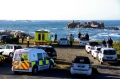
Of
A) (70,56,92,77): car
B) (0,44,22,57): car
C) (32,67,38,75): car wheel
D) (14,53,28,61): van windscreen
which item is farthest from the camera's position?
(0,44,22,57): car

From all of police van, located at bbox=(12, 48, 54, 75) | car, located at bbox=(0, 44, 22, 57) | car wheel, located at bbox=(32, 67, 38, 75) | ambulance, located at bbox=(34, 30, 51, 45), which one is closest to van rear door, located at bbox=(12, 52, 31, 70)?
police van, located at bbox=(12, 48, 54, 75)

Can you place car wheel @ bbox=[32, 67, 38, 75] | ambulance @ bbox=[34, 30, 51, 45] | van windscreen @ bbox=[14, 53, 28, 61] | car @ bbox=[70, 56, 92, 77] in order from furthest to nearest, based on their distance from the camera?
ambulance @ bbox=[34, 30, 51, 45] → car wheel @ bbox=[32, 67, 38, 75] → van windscreen @ bbox=[14, 53, 28, 61] → car @ bbox=[70, 56, 92, 77]

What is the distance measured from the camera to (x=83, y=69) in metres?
20.0

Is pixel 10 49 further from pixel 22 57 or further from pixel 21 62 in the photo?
pixel 21 62

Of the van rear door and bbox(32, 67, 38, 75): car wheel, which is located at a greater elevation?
the van rear door

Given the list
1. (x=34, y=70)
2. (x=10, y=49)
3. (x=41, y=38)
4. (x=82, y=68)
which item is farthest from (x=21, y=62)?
(x=41, y=38)

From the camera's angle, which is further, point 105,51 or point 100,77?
point 105,51

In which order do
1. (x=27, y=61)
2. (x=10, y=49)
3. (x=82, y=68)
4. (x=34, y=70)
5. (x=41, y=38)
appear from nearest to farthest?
(x=82, y=68) < (x=27, y=61) < (x=34, y=70) < (x=10, y=49) < (x=41, y=38)

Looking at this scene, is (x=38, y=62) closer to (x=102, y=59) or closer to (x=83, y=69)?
(x=83, y=69)

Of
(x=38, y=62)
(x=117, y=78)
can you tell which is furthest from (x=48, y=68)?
(x=117, y=78)

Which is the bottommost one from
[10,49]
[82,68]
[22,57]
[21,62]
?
[10,49]

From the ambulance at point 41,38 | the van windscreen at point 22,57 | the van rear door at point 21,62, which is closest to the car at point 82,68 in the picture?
the van rear door at point 21,62

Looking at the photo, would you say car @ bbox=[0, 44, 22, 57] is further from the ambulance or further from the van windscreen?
the van windscreen

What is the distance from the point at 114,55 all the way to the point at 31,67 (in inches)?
400
